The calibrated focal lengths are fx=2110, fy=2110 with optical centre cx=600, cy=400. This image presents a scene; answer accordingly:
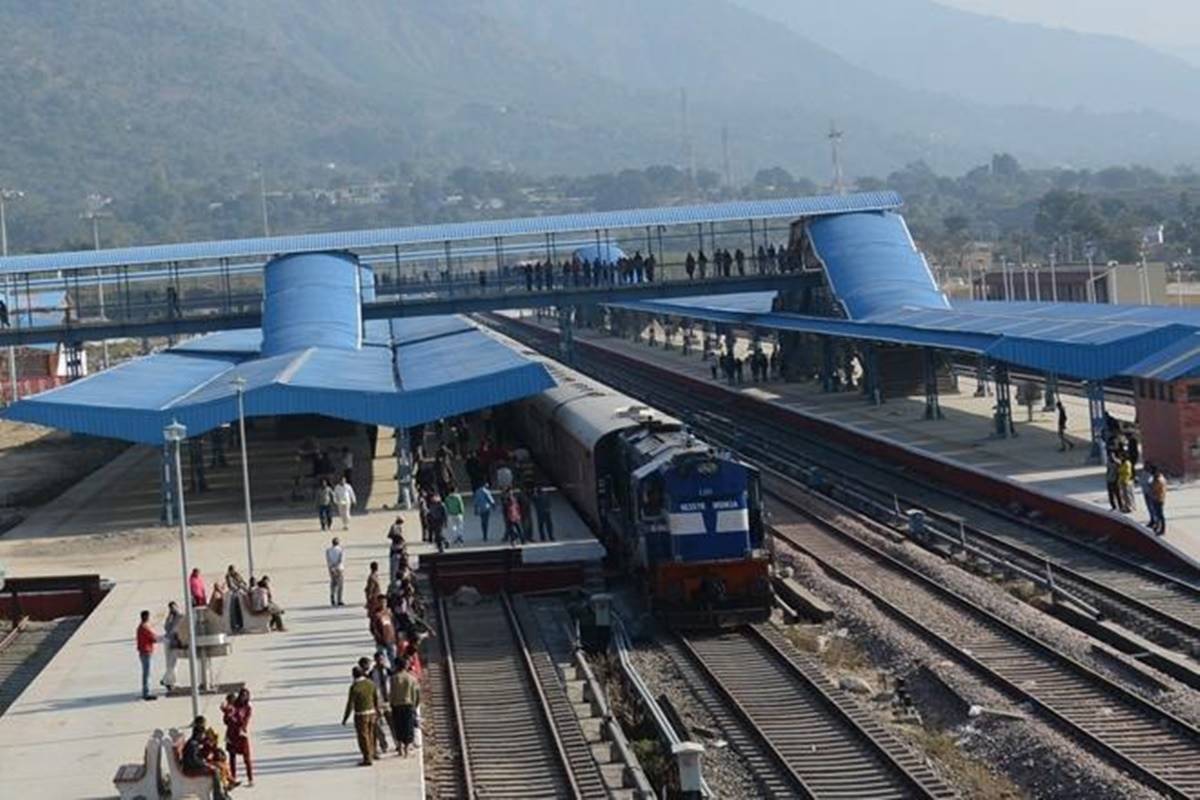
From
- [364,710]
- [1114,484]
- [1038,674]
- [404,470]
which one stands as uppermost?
[404,470]

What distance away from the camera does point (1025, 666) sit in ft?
80.1

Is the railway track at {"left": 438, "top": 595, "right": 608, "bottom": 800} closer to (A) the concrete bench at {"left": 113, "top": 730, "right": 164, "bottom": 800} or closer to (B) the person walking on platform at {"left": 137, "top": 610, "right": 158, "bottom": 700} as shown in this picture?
(A) the concrete bench at {"left": 113, "top": 730, "right": 164, "bottom": 800}

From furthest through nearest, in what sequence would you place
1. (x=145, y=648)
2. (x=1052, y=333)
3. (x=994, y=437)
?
1. (x=994, y=437)
2. (x=1052, y=333)
3. (x=145, y=648)

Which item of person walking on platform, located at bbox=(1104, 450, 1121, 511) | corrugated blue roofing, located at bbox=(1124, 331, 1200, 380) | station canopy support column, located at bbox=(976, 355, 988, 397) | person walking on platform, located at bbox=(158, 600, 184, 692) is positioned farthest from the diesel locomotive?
station canopy support column, located at bbox=(976, 355, 988, 397)

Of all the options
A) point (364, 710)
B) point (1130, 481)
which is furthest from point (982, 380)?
point (364, 710)

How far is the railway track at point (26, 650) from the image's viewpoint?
2864 centimetres

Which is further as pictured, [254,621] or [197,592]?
[254,621]

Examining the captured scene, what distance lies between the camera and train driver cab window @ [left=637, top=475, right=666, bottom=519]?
27.7 m

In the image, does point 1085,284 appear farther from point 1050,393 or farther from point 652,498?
point 652,498

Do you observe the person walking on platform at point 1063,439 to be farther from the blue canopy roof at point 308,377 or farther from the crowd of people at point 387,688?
the crowd of people at point 387,688

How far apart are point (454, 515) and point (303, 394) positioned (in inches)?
272

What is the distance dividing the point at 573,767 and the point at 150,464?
1544 inches

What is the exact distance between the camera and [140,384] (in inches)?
1991

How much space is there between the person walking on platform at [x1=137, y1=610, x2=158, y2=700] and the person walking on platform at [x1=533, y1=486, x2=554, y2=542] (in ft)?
35.6
